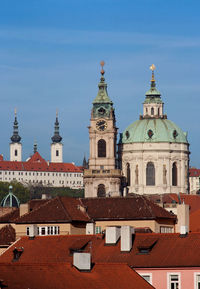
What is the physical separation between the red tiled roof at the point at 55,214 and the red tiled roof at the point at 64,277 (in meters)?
43.9

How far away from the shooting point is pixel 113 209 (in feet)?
374

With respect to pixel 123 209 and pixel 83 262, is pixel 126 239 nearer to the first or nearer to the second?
pixel 83 262

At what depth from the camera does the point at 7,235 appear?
104 m

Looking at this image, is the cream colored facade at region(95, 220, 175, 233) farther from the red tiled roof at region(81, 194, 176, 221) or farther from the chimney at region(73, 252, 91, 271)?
the chimney at region(73, 252, 91, 271)

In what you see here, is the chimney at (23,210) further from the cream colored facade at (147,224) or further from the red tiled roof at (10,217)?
the cream colored facade at (147,224)

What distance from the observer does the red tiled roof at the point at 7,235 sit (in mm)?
101537

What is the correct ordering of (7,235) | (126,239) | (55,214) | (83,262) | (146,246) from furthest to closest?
(55,214) < (7,235) < (126,239) < (146,246) < (83,262)

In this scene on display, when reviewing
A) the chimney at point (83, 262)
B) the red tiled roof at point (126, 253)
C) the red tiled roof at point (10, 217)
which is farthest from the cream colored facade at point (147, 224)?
the chimney at point (83, 262)

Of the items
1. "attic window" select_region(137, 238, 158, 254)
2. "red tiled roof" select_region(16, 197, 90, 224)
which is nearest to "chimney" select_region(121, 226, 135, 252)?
"attic window" select_region(137, 238, 158, 254)

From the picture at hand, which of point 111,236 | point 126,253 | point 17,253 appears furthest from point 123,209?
point 126,253

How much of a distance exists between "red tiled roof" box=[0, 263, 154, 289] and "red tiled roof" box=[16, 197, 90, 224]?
1728 inches

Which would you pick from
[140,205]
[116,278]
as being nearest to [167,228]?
[140,205]

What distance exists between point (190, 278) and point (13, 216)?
4660cm

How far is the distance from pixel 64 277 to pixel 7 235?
49169 mm
